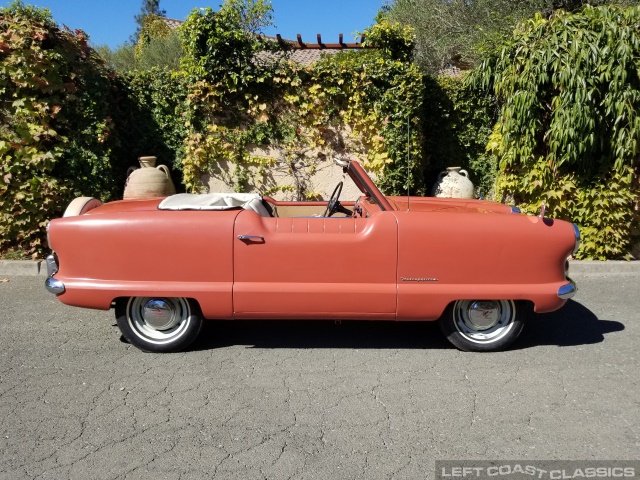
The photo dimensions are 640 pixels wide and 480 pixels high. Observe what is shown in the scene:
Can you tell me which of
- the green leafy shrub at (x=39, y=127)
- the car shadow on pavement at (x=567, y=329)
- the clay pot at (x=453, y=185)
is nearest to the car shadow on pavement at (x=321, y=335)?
the car shadow on pavement at (x=567, y=329)

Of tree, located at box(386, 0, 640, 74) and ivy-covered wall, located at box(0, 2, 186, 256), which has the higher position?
tree, located at box(386, 0, 640, 74)

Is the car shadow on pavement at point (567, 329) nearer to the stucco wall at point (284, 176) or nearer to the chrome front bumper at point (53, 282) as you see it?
the chrome front bumper at point (53, 282)

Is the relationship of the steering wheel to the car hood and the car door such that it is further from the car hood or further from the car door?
the car door

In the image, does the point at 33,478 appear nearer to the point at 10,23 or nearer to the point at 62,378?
the point at 62,378

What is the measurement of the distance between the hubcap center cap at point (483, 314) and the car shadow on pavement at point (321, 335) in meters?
0.35

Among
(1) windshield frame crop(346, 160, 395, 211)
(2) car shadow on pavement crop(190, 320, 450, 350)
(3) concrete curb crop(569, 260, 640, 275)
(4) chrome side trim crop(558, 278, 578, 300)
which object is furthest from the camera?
(3) concrete curb crop(569, 260, 640, 275)

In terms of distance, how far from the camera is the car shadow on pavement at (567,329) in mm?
4730

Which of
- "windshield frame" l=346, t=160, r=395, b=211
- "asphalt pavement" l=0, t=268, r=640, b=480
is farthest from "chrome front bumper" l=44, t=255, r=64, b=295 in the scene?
"windshield frame" l=346, t=160, r=395, b=211

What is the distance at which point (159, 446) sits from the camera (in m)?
3.16

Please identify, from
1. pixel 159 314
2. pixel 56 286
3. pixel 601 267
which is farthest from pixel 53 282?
pixel 601 267

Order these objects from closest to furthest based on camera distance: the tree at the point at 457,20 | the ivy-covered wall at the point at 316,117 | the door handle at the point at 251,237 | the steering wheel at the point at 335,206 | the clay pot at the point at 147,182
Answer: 1. the door handle at the point at 251,237
2. the steering wheel at the point at 335,206
3. the ivy-covered wall at the point at 316,117
4. the clay pot at the point at 147,182
5. the tree at the point at 457,20

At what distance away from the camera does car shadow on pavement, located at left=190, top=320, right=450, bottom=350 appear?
4.65 m

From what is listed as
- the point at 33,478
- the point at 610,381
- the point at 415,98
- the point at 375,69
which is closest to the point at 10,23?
the point at 375,69

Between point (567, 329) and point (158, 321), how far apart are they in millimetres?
3492
